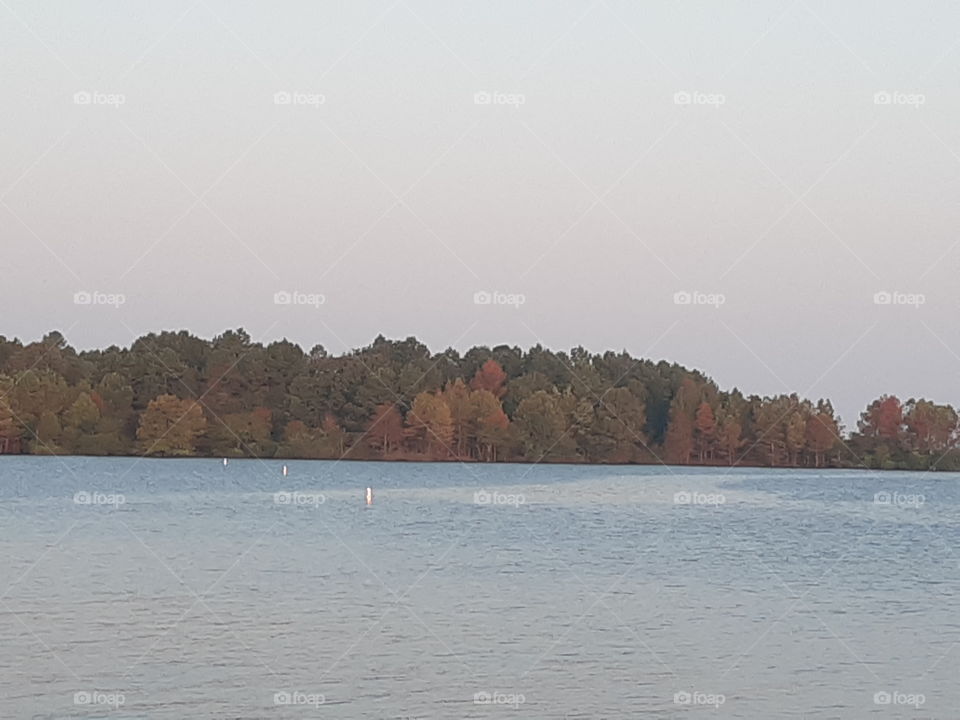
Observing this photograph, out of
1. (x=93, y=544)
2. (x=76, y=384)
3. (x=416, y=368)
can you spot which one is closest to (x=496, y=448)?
(x=416, y=368)

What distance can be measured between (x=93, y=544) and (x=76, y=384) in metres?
88.7

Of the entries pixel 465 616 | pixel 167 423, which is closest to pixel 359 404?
pixel 167 423

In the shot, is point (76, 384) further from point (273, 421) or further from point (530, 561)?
point (530, 561)

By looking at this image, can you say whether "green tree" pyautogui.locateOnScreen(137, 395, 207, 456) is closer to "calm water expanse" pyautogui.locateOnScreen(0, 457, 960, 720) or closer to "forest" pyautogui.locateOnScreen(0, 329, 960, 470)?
"forest" pyautogui.locateOnScreen(0, 329, 960, 470)

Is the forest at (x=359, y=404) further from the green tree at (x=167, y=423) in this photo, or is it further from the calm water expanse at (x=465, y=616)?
the calm water expanse at (x=465, y=616)

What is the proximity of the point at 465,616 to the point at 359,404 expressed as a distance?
337ft

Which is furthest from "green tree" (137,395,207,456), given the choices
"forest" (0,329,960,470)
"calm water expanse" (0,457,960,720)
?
"calm water expanse" (0,457,960,720)

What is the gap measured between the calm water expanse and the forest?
5567cm

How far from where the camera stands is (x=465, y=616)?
115 ft

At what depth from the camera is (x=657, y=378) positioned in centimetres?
13762

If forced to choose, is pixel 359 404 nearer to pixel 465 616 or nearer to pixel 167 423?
pixel 167 423

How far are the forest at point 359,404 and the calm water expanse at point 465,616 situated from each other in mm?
55673

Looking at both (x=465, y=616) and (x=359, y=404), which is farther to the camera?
(x=359, y=404)

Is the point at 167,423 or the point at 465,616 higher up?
the point at 167,423
